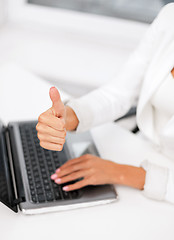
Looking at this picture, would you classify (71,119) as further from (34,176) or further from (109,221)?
(109,221)

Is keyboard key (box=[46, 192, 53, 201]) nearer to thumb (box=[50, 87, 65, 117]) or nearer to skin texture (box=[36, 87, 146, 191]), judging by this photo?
skin texture (box=[36, 87, 146, 191])

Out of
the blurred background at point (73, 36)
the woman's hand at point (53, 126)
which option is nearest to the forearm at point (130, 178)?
the woman's hand at point (53, 126)

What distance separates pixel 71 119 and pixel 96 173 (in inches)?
6.8

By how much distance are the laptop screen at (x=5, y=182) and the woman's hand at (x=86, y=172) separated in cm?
11

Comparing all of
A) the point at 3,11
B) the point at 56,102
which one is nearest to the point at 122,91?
the point at 56,102

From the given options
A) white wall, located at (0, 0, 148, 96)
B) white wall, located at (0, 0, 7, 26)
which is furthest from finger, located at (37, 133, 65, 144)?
white wall, located at (0, 0, 7, 26)

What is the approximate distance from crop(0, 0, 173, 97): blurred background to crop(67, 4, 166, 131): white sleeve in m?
0.50

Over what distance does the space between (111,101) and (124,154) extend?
185 mm

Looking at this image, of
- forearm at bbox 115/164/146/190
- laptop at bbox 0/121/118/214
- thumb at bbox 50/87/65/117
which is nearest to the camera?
thumb at bbox 50/87/65/117

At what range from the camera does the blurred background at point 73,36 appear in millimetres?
1545

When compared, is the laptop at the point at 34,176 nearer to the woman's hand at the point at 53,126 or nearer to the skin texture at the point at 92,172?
the skin texture at the point at 92,172

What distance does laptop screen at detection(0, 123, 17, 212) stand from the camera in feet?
2.21

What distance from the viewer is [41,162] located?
0.82m

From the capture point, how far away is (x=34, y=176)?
768 mm
